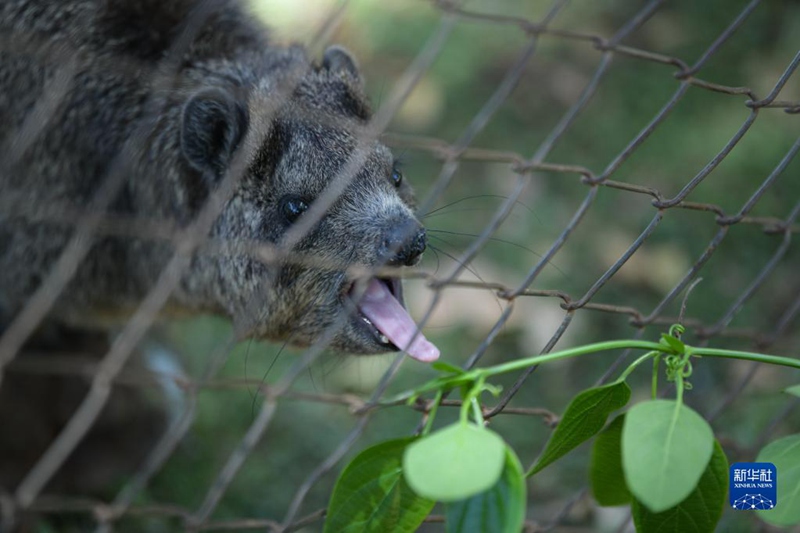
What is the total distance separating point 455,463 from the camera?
51.6 inches

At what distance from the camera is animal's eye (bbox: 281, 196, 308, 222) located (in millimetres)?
2504

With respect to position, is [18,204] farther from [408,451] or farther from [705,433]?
[705,433]

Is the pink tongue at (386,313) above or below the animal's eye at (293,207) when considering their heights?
below

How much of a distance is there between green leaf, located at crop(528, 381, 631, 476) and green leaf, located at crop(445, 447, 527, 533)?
0.26 meters

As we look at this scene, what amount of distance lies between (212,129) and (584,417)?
1451mm

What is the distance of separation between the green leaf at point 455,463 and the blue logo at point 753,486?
3.03 ft

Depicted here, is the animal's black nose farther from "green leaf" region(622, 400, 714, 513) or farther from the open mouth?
"green leaf" region(622, 400, 714, 513)

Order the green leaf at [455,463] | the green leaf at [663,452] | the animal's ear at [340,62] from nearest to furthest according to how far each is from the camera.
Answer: the green leaf at [455,463]
the green leaf at [663,452]
the animal's ear at [340,62]

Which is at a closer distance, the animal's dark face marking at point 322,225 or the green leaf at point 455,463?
the green leaf at point 455,463

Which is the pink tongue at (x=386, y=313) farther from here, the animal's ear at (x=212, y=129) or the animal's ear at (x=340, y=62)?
the animal's ear at (x=340, y=62)

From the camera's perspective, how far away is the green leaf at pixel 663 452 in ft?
4.58

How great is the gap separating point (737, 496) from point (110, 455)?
8.63ft

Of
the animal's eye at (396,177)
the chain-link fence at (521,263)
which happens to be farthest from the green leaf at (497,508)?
the animal's eye at (396,177)

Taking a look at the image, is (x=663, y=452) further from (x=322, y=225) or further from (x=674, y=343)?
(x=322, y=225)
